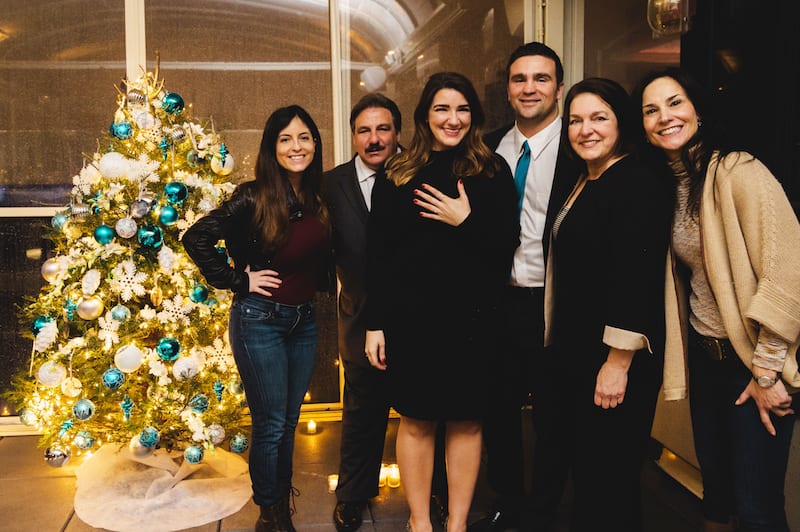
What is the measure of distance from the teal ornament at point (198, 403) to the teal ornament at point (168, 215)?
2.62 feet

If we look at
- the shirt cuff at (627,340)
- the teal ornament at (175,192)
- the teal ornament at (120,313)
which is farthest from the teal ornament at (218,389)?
the shirt cuff at (627,340)

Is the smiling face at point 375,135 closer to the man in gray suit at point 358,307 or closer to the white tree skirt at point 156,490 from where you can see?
the man in gray suit at point 358,307

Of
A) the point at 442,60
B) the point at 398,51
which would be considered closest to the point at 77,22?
the point at 398,51

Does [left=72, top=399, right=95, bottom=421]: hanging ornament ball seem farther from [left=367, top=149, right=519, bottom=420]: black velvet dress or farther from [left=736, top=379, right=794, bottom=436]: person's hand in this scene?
[left=736, top=379, right=794, bottom=436]: person's hand

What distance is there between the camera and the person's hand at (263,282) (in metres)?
2.56

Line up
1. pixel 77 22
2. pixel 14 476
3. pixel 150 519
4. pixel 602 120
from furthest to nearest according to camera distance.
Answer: pixel 77 22 → pixel 14 476 → pixel 150 519 → pixel 602 120

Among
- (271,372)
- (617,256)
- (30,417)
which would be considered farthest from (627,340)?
(30,417)

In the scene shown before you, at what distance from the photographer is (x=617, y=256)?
209 centimetres

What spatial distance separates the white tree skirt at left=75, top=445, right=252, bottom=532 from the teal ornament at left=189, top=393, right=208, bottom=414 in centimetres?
23

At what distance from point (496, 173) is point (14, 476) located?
114 inches

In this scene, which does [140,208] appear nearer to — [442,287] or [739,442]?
[442,287]

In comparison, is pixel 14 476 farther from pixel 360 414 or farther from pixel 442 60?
pixel 442 60

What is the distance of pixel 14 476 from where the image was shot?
11.0ft

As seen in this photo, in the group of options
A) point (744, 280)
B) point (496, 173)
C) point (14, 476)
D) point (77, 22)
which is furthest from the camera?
point (77, 22)
